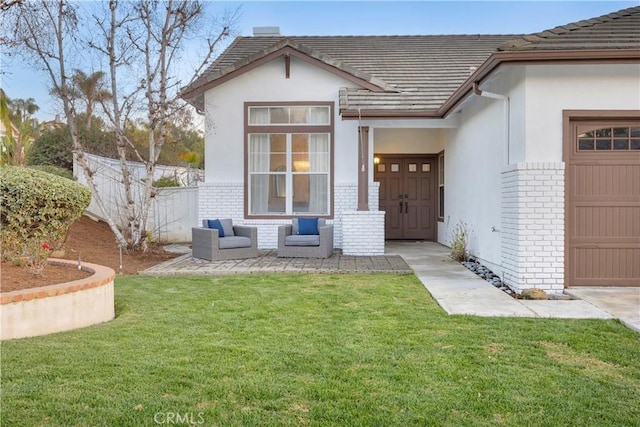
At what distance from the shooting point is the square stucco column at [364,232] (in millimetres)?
10531

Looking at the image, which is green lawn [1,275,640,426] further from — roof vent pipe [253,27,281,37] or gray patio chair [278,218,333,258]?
roof vent pipe [253,27,281,37]

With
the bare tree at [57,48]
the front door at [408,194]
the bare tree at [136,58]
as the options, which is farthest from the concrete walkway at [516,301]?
the bare tree at [57,48]

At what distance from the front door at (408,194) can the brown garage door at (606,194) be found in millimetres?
7164

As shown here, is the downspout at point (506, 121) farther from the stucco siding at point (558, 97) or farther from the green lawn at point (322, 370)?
the green lawn at point (322, 370)

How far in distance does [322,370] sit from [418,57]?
465 inches

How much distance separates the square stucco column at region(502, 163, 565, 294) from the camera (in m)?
6.60

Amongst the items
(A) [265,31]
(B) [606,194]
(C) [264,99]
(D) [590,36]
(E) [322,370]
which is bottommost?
(E) [322,370]

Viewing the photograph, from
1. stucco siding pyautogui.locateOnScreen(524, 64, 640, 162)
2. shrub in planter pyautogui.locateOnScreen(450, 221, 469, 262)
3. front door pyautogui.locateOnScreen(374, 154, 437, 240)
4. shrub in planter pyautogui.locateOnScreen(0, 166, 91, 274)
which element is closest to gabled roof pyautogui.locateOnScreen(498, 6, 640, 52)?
stucco siding pyautogui.locateOnScreen(524, 64, 640, 162)

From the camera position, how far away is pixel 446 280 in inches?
295

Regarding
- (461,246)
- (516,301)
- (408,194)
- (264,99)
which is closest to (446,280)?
(516,301)

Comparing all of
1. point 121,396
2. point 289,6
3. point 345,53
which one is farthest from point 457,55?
point 121,396

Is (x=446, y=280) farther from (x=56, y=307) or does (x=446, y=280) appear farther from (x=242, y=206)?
(x=242, y=206)

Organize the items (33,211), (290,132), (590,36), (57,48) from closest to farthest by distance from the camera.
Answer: (33,211)
(590,36)
(57,48)
(290,132)

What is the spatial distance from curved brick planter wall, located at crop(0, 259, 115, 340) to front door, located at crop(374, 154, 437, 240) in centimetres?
977
